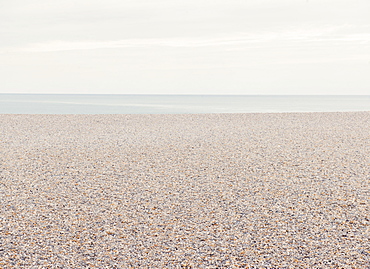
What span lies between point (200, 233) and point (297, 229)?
98cm

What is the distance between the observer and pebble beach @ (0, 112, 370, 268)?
351 cm

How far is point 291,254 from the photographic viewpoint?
350 cm

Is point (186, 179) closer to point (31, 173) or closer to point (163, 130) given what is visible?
point (31, 173)

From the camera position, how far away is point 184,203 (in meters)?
4.96

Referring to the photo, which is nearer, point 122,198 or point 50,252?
point 50,252

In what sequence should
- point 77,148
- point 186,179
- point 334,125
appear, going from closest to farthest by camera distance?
point 186,179 → point 77,148 → point 334,125

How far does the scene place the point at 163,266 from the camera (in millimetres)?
3291

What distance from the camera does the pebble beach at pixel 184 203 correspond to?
11.5ft

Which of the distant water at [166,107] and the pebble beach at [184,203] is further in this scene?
the distant water at [166,107]

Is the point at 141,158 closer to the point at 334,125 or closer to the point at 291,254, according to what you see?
the point at 291,254

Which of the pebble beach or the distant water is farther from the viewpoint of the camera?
the distant water


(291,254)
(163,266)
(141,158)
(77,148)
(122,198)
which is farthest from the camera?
(77,148)

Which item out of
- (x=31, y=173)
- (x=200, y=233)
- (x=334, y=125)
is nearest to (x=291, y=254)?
(x=200, y=233)

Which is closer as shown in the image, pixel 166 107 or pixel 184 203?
pixel 184 203
